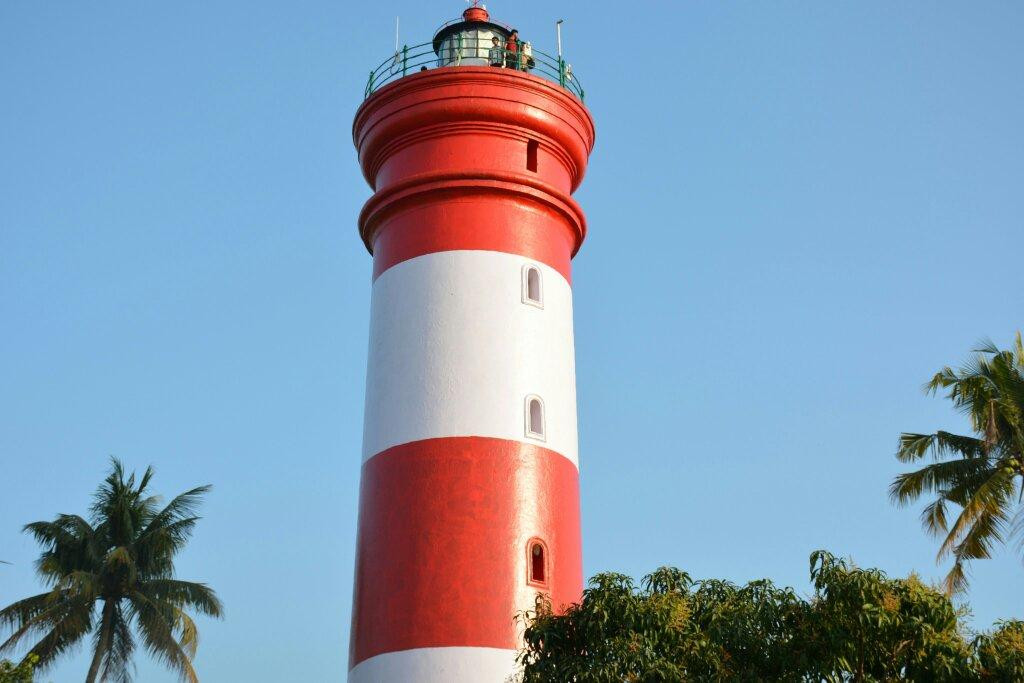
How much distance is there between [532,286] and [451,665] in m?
7.19

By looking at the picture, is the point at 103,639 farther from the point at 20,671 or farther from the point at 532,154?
the point at 532,154

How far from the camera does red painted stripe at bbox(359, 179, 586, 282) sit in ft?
81.0

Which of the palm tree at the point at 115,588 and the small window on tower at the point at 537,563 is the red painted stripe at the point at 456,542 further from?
the palm tree at the point at 115,588

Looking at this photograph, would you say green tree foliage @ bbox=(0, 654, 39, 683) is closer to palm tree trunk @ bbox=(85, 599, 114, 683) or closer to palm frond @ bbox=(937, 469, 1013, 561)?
palm tree trunk @ bbox=(85, 599, 114, 683)

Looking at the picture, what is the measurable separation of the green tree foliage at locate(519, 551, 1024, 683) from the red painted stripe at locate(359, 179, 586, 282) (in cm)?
844

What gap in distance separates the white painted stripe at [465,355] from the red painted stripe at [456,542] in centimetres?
47

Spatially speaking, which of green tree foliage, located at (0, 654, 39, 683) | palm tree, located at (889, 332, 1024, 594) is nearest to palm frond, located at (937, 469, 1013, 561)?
palm tree, located at (889, 332, 1024, 594)

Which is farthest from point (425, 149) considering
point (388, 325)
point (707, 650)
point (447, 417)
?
point (707, 650)

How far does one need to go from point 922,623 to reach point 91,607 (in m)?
24.4

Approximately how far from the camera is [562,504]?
2355 cm

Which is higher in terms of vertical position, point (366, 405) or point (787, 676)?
point (366, 405)

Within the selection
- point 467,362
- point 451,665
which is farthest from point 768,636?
point 467,362

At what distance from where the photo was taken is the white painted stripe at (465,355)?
76.4ft

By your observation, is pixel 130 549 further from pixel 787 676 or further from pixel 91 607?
pixel 787 676
